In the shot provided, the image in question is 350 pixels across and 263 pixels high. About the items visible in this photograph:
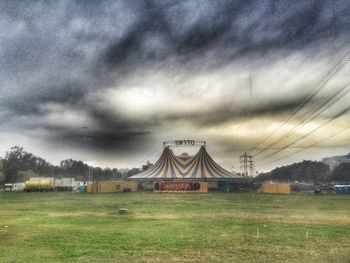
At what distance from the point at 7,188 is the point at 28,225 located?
244ft

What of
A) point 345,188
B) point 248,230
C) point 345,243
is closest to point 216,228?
point 248,230

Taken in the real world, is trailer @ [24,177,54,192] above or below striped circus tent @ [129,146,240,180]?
below

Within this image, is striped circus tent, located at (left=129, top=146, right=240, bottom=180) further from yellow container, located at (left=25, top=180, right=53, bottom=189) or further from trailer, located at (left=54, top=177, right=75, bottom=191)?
yellow container, located at (left=25, top=180, right=53, bottom=189)

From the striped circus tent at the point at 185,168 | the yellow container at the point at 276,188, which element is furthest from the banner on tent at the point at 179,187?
the yellow container at the point at 276,188

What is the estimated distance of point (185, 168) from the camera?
237 feet

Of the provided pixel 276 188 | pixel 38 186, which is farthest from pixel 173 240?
pixel 38 186

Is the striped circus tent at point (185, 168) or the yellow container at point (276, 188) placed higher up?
the striped circus tent at point (185, 168)

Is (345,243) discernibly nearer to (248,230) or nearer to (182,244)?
(248,230)

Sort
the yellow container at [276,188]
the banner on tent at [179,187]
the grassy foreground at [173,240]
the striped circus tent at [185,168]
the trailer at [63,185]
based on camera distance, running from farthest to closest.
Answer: the trailer at [63,185]
the striped circus tent at [185,168]
the banner on tent at [179,187]
the yellow container at [276,188]
the grassy foreground at [173,240]

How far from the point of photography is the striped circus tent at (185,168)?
69375mm

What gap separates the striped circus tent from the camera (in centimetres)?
6938

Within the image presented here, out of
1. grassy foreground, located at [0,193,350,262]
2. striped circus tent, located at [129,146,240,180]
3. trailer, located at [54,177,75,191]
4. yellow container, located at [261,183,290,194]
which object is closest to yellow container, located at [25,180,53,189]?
trailer, located at [54,177,75,191]

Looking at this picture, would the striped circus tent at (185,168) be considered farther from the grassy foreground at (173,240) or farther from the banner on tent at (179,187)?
the grassy foreground at (173,240)

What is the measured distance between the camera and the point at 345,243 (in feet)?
51.1
